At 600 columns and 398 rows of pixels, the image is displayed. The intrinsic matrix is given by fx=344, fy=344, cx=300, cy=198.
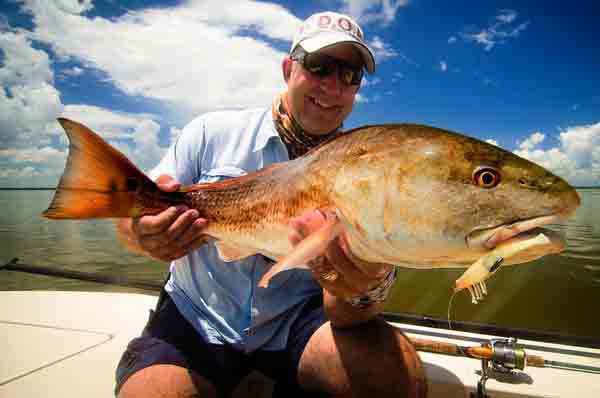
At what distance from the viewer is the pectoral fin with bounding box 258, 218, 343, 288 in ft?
4.65

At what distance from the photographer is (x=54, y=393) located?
2.73m

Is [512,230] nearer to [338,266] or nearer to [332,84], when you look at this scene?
[338,266]

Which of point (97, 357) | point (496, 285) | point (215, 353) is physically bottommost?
point (496, 285)

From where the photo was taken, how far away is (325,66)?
298cm

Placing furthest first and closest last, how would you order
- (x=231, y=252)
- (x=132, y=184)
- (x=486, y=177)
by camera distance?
1. (x=231, y=252)
2. (x=132, y=184)
3. (x=486, y=177)

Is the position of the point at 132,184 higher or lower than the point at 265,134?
lower

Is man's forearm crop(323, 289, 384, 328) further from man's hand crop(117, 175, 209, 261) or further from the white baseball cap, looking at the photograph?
the white baseball cap

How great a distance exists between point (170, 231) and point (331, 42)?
196 centimetres

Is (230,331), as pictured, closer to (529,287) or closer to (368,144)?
(368,144)

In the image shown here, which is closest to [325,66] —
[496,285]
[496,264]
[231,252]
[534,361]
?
[231,252]

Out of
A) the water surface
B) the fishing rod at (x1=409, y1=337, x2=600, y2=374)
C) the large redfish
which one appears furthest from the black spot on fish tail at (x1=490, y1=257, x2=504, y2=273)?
the water surface

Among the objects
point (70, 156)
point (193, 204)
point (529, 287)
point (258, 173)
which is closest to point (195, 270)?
point (193, 204)

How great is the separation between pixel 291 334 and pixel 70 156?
2.03 meters

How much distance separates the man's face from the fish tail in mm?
1451
